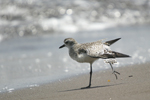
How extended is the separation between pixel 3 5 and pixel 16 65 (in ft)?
23.4

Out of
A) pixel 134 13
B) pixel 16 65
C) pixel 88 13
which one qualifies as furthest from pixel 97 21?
pixel 16 65

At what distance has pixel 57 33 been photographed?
11.1 metres

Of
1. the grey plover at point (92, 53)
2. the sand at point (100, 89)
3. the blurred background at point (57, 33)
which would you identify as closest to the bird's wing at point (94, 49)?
the grey plover at point (92, 53)

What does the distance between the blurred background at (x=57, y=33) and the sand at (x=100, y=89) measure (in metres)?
0.35

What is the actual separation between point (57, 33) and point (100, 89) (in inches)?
283

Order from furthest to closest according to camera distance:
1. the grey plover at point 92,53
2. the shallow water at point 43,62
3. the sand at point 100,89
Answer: the shallow water at point 43,62, the grey plover at point 92,53, the sand at point 100,89

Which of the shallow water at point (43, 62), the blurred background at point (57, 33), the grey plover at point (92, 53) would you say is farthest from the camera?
the blurred background at point (57, 33)

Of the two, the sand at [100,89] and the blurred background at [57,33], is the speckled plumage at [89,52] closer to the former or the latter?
the sand at [100,89]

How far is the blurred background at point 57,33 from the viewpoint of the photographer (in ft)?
19.1

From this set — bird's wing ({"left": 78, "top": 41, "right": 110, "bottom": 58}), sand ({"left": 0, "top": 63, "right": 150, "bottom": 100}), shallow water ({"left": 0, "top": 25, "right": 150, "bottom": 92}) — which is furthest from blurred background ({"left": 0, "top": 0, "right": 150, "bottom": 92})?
bird's wing ({"left": 78, "top": 41, "right": 110, "bottom": 58})

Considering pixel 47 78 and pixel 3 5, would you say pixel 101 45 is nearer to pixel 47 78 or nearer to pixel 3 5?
pixel 47 78

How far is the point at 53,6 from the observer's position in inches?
529

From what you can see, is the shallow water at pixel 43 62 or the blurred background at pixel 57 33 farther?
the blurred background at pixel 57 33

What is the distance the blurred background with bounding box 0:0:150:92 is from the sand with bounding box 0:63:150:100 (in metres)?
0.35
